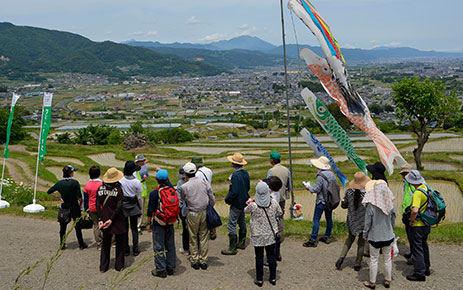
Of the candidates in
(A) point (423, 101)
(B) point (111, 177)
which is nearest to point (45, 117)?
(B) point (111, 177)

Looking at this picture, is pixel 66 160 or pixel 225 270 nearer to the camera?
pixel 225 270

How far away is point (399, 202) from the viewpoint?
1310cm

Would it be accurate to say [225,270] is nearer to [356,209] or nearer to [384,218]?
[356,209]

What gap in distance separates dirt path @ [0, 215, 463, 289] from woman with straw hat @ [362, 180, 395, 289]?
42cm

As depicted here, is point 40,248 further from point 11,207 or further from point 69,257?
point 11,207

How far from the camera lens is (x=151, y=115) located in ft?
366

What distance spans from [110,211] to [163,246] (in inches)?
45.4

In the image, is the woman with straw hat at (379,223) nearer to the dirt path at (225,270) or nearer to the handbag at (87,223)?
the dirt path at (225,270)

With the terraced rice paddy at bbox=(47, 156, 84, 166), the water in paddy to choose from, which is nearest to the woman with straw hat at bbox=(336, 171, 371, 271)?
the water in paddy

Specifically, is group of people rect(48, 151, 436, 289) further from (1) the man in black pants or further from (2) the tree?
(2) the tree

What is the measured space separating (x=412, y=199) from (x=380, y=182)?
74 centimetres

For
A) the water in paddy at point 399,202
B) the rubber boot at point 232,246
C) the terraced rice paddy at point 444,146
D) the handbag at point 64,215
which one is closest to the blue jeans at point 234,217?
the rubber boot at point 232,246

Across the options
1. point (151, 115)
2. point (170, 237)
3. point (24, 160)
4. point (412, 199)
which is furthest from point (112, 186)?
point (151, 115)

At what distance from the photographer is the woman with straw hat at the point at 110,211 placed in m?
6.36
